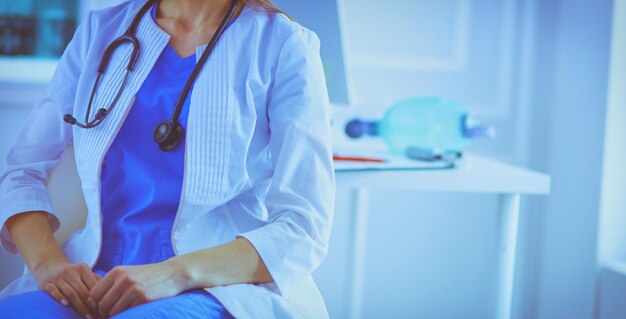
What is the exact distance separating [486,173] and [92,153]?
2.31 ft

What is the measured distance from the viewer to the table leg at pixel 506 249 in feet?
4.00

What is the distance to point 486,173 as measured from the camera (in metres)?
1.20

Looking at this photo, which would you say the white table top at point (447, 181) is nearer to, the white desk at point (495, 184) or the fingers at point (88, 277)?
the white desk at point (495, 184)

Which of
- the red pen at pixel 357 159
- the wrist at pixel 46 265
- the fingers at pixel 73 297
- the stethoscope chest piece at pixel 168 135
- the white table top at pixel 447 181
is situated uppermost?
the stethoscope chest piece at pixel 168 135

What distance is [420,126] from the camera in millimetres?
1461

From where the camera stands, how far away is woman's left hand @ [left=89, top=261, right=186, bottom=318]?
2.65 ft

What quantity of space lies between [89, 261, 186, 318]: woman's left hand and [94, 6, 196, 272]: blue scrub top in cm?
10

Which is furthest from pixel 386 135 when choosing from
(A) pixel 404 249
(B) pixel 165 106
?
(B) pixel 165 106

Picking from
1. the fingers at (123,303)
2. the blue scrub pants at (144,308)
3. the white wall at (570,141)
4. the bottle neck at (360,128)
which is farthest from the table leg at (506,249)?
the fingers at (123,303)

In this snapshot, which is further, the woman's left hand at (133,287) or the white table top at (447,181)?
the white table top at (447,181)

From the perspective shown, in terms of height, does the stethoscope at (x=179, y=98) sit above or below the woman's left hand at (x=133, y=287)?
above

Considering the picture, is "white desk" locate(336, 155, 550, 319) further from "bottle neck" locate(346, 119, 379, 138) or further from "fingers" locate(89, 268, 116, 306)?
"fingers" locate(89, 268, 116, 306)

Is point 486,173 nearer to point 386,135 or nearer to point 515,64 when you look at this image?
point 386,135

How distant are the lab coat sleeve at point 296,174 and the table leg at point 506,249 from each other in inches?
17.4
